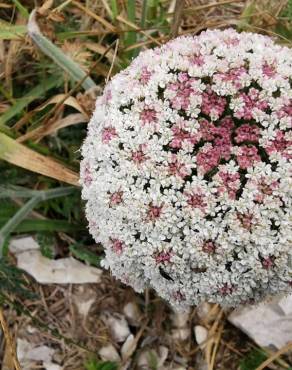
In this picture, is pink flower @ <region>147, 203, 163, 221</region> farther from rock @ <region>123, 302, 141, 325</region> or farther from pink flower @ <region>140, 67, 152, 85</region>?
rock @ <region>123, 302, 141, 325</region>

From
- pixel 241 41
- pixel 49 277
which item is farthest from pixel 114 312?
pixel 241 41

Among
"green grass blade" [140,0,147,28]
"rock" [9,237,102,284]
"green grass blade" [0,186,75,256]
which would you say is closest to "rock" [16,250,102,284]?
"rock" [9,237,102,284]

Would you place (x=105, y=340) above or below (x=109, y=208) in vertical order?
below

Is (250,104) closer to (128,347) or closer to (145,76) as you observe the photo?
(145,76)

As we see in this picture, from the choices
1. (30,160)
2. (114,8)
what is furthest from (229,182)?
(114,8)

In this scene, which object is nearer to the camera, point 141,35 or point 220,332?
point 220,332

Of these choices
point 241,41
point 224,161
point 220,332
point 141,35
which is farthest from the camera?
point 141,35

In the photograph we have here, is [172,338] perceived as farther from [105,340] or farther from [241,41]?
[241,41]
